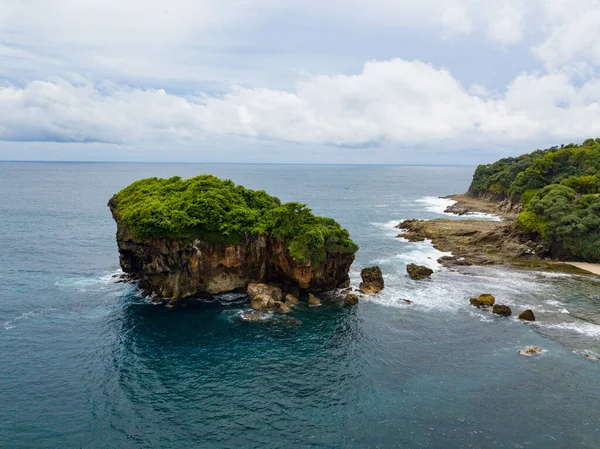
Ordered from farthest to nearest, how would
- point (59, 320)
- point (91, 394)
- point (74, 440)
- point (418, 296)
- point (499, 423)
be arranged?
point (418, 296), point (59, 320), point (91, 394), point (499, 423), point (74, 440)

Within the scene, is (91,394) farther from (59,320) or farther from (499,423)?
(499,423)

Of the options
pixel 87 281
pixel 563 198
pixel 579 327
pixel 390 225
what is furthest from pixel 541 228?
pixel 87 281

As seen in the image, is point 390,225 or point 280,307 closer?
point 280,307

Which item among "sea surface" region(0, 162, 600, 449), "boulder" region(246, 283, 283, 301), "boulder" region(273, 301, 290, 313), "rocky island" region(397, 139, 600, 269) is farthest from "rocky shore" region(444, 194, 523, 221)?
"boulder" region(273, 301, 290, 313)

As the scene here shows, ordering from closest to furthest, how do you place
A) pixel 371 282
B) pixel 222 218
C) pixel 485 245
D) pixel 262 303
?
pixel 262 303 → pixel 222 218 → pixel 371 282 → pixel 485 245

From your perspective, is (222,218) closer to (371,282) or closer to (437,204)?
(371,282)

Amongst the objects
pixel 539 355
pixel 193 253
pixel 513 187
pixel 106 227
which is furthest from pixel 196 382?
pixel 513 187
